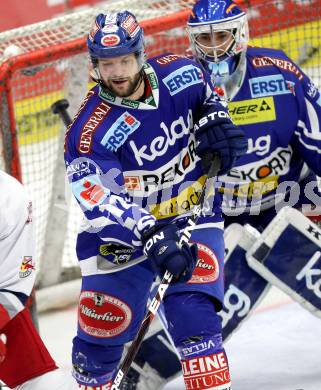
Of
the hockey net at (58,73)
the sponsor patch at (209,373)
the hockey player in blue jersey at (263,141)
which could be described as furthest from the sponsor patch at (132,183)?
the hockey net at (58,73)

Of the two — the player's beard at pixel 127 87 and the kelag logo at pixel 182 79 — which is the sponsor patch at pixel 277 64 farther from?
the player's beard at pixel 127 87

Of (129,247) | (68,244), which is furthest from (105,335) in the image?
(68,244)

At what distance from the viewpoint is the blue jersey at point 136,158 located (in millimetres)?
3629

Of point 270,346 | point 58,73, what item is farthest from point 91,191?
point 58,73

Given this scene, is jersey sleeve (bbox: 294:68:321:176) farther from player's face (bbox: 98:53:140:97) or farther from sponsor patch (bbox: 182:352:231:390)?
sponsor patch (bbox: 182:352:231:390)

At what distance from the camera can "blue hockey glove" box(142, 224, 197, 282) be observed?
3373mm

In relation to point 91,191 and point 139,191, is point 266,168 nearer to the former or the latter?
point 139,191

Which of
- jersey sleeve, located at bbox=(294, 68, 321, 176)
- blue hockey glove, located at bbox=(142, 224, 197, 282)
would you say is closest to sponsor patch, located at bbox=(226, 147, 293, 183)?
jersey sleeve, located at bbox=(294, 68, 321, 176)

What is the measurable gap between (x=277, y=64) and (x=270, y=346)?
3.86ft

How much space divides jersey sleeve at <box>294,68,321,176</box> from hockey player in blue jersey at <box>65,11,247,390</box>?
25.5 inches

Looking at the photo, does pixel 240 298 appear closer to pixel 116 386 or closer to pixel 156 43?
pixel 116 386

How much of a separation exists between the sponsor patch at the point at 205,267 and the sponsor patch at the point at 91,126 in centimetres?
49

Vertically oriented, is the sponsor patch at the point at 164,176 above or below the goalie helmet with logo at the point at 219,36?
below

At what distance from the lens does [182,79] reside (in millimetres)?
3797
